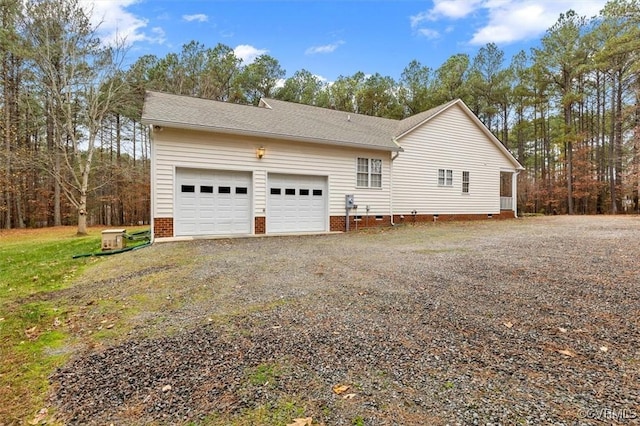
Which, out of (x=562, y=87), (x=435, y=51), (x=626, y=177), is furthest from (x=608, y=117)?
(x=435, y=51)

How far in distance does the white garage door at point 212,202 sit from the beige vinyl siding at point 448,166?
6.65 metres

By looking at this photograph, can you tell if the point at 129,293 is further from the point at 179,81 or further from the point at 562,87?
the point at 562,87

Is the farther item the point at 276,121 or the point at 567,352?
the point at 276,121

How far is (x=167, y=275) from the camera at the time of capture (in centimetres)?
553

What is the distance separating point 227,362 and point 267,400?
625 millimetres

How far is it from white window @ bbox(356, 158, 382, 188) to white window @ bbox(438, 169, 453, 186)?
3.73 meters

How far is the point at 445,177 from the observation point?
15688 mm

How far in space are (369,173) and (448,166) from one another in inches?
189

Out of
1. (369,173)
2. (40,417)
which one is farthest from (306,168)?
(40,417)

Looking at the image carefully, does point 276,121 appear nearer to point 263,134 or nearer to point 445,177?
point 263,134

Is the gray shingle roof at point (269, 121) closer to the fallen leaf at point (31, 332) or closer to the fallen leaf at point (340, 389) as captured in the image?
the fallen leaf at point (31, 332)

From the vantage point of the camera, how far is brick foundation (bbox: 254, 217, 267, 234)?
11175 millimetres

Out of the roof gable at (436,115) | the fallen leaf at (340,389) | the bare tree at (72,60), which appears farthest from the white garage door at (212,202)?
the fallen leaf at (340,389)

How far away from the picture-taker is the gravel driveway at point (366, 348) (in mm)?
1992
